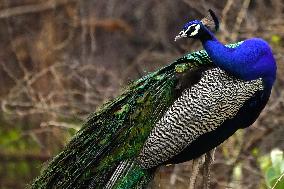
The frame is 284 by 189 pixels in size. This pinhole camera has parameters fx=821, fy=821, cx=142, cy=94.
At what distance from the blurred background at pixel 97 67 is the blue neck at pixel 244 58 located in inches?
18.9

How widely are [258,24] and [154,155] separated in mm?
2412

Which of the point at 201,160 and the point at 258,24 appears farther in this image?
the point at 258,24

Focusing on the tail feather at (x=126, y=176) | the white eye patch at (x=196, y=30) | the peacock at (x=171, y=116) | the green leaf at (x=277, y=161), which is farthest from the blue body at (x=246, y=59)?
the tail feather at (x=126, y=176)

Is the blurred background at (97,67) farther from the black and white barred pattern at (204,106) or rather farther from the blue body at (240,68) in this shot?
the black and white barred pattern at (204,106)

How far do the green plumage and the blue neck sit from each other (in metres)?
0.16

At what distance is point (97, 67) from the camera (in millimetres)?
8281

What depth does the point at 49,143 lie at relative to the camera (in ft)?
24.7

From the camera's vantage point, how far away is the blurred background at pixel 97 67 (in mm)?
6148

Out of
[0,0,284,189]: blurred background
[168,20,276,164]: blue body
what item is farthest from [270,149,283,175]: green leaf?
[168,20,276,164]: blue body

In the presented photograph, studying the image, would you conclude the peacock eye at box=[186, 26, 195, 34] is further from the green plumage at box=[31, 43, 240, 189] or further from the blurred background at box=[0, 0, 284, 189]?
the blurred background at box=[0, 0, 284, 189]

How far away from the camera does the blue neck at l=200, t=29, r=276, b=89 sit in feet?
14.3

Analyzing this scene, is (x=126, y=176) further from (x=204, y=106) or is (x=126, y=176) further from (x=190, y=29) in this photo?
(x=190, y=29)

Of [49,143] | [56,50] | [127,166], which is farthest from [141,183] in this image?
[56,50]

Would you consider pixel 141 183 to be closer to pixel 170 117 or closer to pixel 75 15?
pixel 170 117
